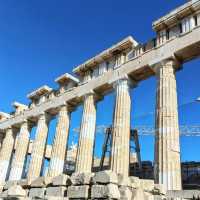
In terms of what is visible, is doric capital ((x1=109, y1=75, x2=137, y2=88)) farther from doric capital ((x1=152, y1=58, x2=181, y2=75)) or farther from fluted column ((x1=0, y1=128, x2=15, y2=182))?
fluted column ((x1=0, y1=128, x2=15, y2=182))

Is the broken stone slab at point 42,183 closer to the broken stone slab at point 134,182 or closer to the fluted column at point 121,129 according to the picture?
the broken stone slab at point 134,182

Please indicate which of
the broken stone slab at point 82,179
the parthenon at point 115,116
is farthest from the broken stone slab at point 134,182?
the broken stone slab at point 82,179

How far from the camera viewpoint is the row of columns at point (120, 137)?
14.3m

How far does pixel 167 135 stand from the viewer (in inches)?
582

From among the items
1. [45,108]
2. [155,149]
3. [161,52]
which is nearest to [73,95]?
[45,108]

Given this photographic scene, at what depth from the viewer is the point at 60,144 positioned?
2252cm

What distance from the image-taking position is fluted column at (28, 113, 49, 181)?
78.3ft

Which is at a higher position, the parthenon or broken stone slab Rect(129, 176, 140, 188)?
the parthenon

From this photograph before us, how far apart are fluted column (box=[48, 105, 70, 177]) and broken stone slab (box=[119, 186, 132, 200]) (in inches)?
562

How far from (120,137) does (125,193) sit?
976cm

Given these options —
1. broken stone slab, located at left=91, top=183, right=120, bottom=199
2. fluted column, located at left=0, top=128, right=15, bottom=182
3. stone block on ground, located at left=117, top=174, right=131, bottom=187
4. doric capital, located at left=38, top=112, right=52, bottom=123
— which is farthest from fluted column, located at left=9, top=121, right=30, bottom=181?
broken stone slab, located at left=91, top=183, right=120, bottom=199

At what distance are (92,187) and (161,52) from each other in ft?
38.7

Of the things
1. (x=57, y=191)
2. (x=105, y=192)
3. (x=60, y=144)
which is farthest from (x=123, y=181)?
(x=60, y=144)

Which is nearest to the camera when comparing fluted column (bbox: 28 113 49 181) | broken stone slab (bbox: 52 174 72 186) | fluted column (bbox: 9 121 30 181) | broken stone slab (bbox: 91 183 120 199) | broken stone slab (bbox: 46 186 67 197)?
broken stone slab (bbox: 91 183 120 199)
